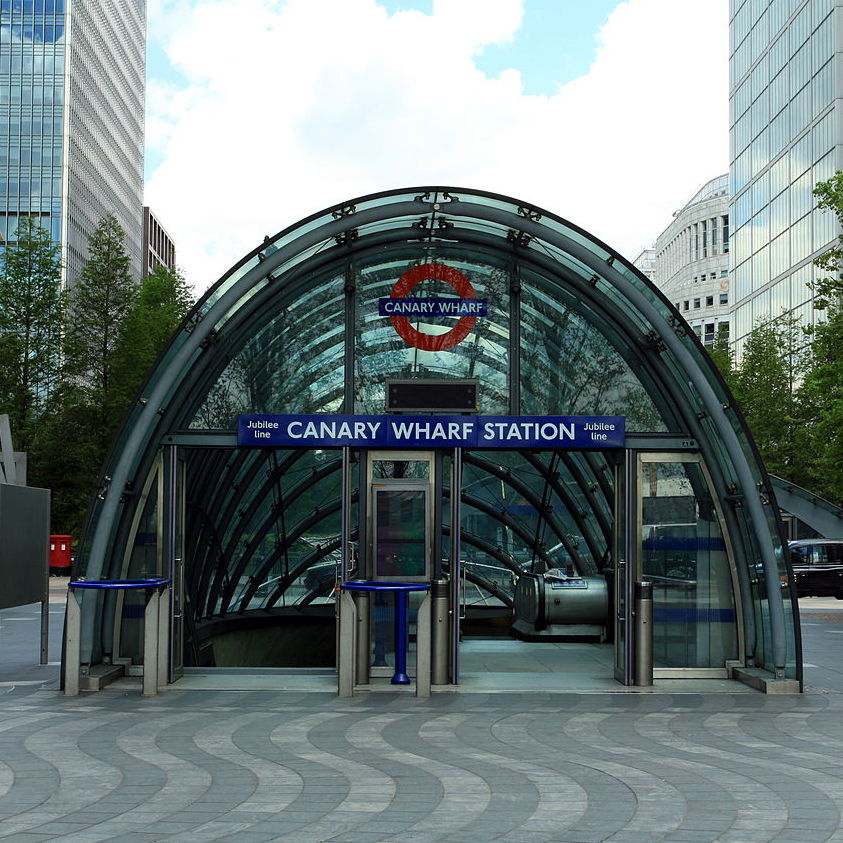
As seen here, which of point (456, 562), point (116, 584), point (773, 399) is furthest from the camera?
point (773, 399)

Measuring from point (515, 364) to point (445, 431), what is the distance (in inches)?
48.1

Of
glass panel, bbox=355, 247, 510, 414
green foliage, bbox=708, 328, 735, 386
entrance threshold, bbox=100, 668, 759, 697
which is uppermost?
green foliage, bbox=708, 328, 735, 386

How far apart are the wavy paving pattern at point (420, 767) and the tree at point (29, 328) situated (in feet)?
103

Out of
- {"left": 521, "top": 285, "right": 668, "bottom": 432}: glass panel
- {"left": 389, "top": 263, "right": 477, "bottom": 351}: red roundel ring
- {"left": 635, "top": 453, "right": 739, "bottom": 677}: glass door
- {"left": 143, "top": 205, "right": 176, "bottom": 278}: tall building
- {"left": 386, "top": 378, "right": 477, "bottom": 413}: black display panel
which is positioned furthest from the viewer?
{"left": 143, "top": 205, "right": 176, "bottom": 278}: tall building

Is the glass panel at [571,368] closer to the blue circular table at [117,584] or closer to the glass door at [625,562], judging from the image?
the glass door at [625,562]

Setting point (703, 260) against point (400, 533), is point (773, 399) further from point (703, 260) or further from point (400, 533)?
point (703, 260)

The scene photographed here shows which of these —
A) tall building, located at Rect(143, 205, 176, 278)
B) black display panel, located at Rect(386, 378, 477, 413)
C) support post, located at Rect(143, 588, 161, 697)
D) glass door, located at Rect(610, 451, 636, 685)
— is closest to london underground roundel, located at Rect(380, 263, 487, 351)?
black display panel, located at Rect(386, 378, 477, 413)

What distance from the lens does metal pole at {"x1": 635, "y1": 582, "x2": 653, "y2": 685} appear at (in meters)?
13.0

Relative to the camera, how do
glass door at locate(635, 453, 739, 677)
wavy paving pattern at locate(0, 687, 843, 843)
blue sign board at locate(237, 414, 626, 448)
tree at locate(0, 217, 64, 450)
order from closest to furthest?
wavy paving pattern at locate(0, 687, 843, 843)
blue sign board at locate(237, 414, 626, 448)
glass door at locate(635, 453, 739, 677)
tree at locate(0, 217, 64, 450)

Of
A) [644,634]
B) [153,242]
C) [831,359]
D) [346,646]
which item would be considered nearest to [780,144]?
[831,359]

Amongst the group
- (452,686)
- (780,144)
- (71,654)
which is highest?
(780,144)

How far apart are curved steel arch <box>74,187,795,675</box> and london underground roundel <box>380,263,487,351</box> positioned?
0.52 meters

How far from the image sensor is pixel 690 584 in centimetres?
1365

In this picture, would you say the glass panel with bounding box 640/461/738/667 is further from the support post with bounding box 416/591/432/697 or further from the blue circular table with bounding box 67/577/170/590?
the blue circular table with bounding box 67/577/170/590
